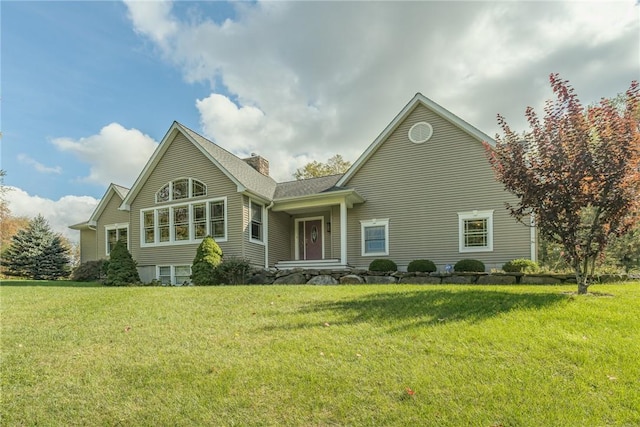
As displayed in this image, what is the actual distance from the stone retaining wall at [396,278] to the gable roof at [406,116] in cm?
462

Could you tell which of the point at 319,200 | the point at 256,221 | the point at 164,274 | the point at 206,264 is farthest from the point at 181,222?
the point at 319,200

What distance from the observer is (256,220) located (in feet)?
50.2

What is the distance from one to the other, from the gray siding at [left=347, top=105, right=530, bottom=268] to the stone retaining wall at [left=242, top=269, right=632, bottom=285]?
2.58 meters

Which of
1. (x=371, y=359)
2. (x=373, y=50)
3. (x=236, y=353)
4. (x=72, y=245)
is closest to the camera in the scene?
(x=371, y=359)

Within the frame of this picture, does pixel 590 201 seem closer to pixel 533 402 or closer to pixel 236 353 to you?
pixel 533 402

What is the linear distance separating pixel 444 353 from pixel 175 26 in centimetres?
1154

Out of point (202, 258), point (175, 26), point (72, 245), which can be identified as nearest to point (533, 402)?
point (202, 258)

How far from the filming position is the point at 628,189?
702cm

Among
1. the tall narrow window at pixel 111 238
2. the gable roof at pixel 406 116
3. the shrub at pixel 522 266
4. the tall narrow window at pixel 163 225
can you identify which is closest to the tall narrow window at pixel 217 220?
the tall narrow window at pixel 163 225

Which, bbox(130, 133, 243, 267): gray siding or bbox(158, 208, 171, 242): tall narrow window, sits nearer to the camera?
bbox(130, 133, 243, 267): gray siding

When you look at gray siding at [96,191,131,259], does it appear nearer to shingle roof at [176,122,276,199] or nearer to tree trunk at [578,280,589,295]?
shingle roof at [176,122,276,199]

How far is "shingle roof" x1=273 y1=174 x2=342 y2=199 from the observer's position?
53.3 ft

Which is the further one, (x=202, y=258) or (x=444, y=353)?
(x=202, y=258)

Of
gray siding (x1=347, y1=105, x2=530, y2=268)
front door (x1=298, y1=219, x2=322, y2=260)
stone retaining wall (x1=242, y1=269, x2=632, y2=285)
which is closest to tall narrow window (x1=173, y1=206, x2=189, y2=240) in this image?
stone retaining wall (x1=242, y1=269, x2=632, y2=285)
